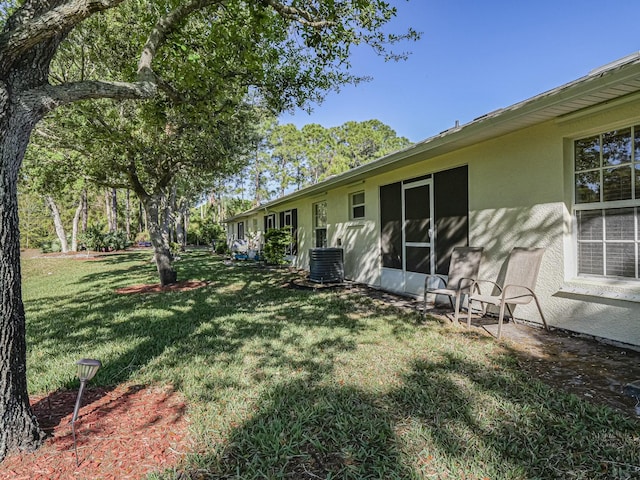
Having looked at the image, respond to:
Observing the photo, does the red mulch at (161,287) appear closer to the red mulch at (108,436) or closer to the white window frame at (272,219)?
the red mulch at (108,436)

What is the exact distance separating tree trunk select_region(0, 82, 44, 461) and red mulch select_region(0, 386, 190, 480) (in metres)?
0.13

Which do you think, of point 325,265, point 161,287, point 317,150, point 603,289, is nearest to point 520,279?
point 603,289

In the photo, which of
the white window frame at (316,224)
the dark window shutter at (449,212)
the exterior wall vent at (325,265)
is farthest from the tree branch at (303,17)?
the white window frame at (316,224)

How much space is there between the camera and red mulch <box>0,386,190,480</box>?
2012mm

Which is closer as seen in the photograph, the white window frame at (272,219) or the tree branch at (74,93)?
the tree branch at (74,93)

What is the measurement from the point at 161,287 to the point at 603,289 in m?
8.92

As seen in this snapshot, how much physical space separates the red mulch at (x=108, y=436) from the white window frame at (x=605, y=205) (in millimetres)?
4750

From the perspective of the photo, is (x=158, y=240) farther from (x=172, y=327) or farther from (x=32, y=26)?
(x=32, y=26)

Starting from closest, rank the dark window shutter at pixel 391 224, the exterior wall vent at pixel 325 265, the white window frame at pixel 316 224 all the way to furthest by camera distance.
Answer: the dark window shutter at pixel 391 224
the exterior wall vent at pixel 325 265
the white window frame at pixel 316 224

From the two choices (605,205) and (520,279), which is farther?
(520,279)

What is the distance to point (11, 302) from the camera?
2.12m

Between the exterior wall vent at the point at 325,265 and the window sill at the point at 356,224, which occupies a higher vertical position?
the window sill at the point at 356,224

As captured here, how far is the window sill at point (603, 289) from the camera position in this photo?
11.9ft

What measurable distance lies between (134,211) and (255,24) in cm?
4211
